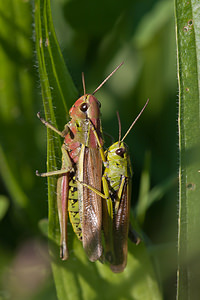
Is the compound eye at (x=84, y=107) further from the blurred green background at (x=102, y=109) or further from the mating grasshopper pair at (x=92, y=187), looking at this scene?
the blurred green background at (x=102, y=109)

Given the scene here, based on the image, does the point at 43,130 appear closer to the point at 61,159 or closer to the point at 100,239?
the point at 61,159

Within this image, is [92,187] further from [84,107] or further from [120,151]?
[84,107]

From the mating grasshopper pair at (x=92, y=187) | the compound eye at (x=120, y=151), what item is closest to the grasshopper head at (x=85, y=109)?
the mating grasshopper pair at (x=92, y=187)

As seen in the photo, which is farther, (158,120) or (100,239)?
(158,120)

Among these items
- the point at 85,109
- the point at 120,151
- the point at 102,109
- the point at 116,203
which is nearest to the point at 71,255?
the point at 116,203

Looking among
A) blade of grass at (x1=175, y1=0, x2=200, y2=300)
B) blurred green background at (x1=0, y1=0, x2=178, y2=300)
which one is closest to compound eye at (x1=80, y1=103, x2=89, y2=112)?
blurred green background at (x1=0, y1=0, x2=178, y2=300)

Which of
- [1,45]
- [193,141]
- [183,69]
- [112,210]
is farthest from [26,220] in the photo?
[183,69]

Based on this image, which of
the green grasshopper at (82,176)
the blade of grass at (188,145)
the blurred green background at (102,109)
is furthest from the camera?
the blurred green background at (102,109)

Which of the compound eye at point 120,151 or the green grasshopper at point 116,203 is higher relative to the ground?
the compound eye at point 120,151
